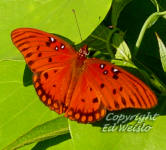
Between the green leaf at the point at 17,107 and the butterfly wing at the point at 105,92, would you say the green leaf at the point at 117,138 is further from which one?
the green leaf at the point at 17,107

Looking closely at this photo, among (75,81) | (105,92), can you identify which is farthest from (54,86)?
(105,92)

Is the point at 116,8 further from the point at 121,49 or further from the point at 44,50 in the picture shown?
the point at 44,50

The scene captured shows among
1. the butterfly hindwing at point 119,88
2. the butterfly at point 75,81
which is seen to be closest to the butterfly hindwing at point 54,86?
the butterfly at point 75,81

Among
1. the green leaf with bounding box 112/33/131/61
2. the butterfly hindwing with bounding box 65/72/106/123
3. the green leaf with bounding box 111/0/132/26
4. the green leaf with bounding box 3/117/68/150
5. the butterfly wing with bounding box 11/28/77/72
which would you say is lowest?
the green leaf with bounding box 3/117/68/150

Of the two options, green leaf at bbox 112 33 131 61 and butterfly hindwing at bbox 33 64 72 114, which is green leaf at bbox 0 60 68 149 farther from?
green leaf at bbox 112 33 131 61

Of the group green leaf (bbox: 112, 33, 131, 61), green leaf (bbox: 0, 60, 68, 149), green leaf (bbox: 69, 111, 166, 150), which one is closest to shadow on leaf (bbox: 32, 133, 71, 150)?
green leaf (bbox: 0, 60, 68, 149)

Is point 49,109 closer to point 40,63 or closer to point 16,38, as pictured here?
point 40,63
